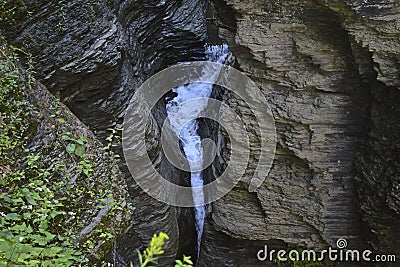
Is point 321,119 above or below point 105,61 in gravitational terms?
above

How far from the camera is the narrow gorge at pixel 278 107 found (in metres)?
4.58

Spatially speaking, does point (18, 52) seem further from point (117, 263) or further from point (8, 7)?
point (117, 263)

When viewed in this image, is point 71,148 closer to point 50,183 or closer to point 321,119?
point 50,183

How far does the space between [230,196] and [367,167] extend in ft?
6.79

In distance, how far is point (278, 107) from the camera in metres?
5.59

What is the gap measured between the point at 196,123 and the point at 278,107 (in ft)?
8.64

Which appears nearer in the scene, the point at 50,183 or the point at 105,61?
the point at 50,183

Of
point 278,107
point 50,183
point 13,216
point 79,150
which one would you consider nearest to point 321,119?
point 278,107

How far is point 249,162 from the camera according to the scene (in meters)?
5.91

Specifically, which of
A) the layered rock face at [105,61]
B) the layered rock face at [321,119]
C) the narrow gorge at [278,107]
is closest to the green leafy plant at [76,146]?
the narrow gorge at [278,107]

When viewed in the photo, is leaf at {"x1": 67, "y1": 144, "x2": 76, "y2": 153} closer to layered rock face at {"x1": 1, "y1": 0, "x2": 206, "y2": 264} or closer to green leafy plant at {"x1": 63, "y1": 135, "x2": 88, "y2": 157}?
green leafy plant at {"x1": 63, "y1": 135, "x2": 88, "y2": 157}

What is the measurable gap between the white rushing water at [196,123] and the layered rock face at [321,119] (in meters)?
0.84

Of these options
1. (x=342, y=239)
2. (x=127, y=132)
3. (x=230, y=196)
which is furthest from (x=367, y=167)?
(x=127, y=132)

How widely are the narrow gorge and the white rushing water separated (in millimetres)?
205
